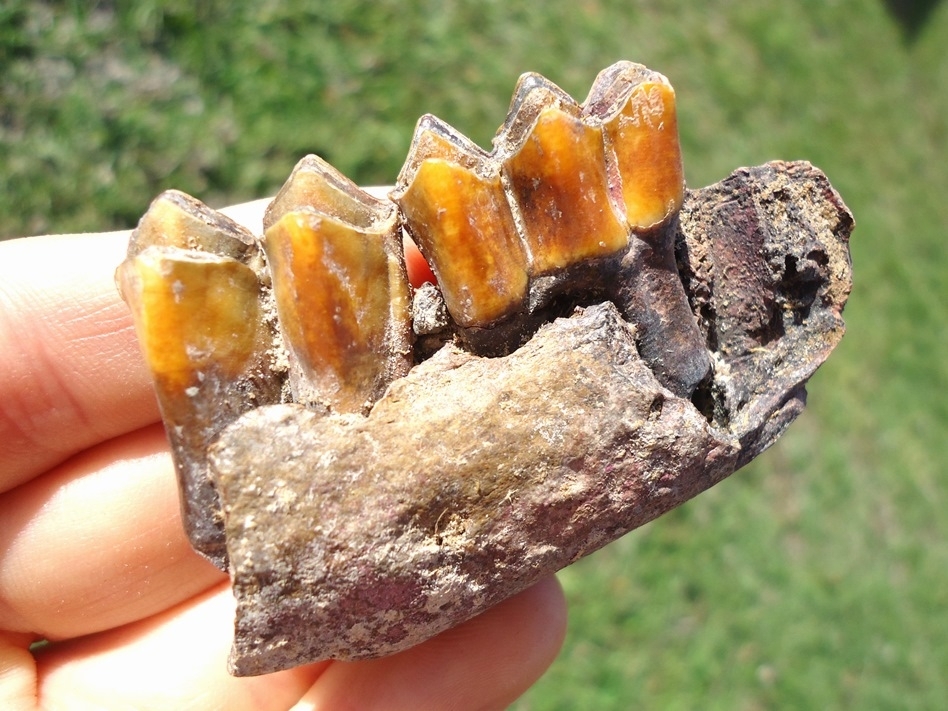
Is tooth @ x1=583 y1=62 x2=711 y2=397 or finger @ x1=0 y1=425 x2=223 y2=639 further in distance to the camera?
finger @ x1=0 y1=425 x2=223 y2=639

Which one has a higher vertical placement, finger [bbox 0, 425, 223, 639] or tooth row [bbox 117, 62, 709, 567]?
tooth row [bbox 117, 62, 709, 567]

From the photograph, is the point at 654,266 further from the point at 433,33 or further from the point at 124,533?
the point at 433,33

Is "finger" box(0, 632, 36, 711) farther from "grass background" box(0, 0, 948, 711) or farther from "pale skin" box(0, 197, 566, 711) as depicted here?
"grass background" box(0, 0, 948, 711)

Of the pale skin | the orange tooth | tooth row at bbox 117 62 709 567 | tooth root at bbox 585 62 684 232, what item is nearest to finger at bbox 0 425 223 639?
the pale skin

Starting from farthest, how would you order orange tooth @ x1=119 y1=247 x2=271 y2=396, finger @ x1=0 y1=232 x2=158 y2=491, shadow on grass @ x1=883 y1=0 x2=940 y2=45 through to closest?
shadow on grass @ x1=883 y1=0 x2=940 y2=45, finger @ x1=0 y1=232 x2=158 y2=491, orange tooth @ x1=119 y1=247 x2=271 y2=396

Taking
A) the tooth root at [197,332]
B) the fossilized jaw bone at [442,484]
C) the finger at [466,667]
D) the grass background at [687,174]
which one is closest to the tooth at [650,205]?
the fossilized jaw bone at [442,484]

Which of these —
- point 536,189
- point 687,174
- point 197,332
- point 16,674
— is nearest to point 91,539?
point 16,674
